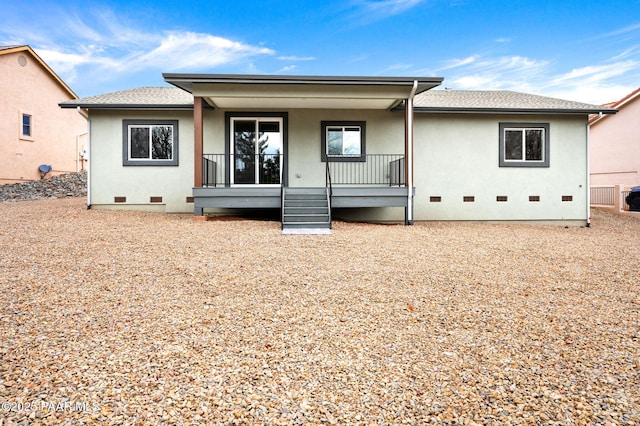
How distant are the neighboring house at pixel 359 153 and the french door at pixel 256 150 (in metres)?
0.03

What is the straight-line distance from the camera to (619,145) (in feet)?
57.4

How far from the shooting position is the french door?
1150 centimetres

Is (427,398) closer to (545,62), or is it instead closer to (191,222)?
(191,222)

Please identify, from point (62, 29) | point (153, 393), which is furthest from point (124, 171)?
point (62, 29)

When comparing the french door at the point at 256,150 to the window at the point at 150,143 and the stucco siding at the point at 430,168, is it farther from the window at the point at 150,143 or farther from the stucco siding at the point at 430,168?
the window at the point at 150,143

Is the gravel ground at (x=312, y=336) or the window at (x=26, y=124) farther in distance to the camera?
the window at (x=26, y=124)

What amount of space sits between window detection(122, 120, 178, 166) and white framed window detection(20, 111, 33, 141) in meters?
10.9

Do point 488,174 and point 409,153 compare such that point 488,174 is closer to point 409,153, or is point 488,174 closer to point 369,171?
point 409,153

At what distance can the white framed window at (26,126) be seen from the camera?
18062 mm

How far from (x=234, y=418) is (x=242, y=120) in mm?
10462

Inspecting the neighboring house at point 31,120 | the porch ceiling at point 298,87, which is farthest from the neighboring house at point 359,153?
the neighboring house at point 31,120

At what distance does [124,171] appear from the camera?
1134cm

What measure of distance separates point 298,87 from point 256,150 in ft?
8.52

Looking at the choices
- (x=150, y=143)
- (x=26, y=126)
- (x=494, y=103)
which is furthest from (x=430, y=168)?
(x=26, y=126)
